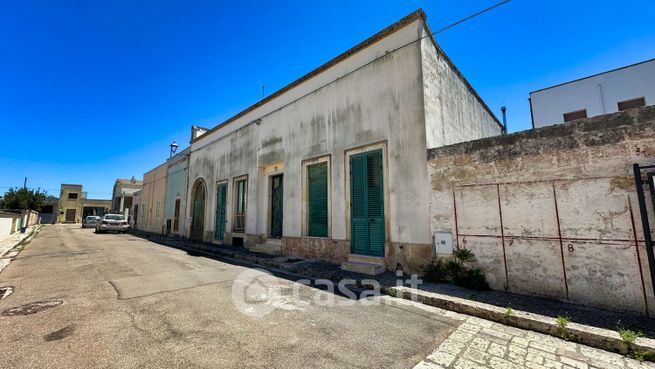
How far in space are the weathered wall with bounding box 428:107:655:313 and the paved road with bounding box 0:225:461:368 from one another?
1.99m

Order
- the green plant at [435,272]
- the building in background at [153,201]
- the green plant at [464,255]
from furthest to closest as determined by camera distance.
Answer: the building in background at [153,201]
the green plant at [435,272]
the green plant at [464,255]

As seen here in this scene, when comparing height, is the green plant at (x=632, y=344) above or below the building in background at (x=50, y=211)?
below

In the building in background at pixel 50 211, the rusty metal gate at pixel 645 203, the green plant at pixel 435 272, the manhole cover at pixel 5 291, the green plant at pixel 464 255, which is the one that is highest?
the building in background at pixel 50 211

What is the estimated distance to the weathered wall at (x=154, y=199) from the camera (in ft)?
70.9

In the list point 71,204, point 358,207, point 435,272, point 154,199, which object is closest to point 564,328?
point 435,272

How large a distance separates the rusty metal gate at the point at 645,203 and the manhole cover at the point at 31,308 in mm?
8712

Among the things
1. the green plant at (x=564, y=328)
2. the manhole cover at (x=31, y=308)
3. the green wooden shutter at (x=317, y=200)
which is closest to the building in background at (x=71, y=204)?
the green wooden shutter at (x=317, y=200)

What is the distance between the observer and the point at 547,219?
15.4 ft

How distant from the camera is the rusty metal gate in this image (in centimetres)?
377

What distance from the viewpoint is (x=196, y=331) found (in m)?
3.48

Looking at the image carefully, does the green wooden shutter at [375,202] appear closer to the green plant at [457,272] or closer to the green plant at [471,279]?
the green plant at [457,272]

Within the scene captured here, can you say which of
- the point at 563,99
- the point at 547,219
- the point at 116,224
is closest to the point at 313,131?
the point at 547,219

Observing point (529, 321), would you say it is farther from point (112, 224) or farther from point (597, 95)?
point (112, 224)

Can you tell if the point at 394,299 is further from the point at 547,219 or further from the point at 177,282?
the point at 177,282
